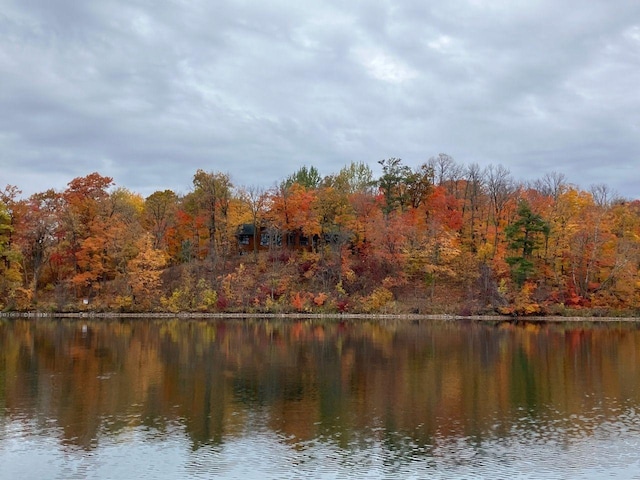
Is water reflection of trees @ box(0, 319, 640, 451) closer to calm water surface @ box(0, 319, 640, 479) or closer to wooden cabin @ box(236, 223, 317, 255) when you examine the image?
calm water surface @ box(0, 319, 640, 479)

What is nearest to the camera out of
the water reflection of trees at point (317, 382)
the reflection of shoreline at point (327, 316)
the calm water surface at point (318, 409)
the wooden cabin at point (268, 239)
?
the calm water surface at point (318, 409)

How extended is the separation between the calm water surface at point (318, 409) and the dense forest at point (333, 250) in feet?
70.0

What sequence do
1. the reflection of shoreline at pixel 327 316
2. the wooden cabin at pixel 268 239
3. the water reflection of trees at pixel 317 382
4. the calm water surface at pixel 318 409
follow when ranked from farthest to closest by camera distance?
the wooden cabin at pixel 268 239 → the reflection of shoreline at pixel 327 316 → the water reflection of trees at pixel 317 382 → the calm water surface at pixel 318 409

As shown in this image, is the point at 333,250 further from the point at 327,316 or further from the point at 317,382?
the point at 317,382

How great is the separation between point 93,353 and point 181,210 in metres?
44.1

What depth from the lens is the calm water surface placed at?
15219mm

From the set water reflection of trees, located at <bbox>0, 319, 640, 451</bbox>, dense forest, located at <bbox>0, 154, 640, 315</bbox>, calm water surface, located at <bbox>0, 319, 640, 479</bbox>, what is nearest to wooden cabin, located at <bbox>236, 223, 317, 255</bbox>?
dense forest, located at <bbox>0, 154, 640, 315</bbox>

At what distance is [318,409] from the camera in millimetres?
20938

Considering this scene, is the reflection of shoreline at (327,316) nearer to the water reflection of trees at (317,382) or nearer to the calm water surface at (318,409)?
the water reflection of trees at (317,382)

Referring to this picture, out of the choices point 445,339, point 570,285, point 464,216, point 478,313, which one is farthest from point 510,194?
point 445,339

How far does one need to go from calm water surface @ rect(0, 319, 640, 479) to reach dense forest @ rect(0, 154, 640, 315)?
21.3m

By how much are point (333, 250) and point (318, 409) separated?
47.0 metres

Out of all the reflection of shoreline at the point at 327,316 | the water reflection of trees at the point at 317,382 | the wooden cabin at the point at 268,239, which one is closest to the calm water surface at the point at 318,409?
the water reflection of trees at the point at 317,382

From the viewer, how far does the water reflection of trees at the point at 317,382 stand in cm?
1898
